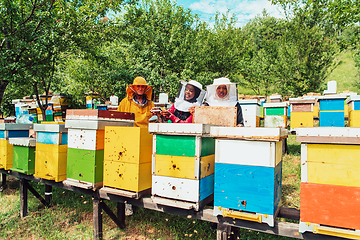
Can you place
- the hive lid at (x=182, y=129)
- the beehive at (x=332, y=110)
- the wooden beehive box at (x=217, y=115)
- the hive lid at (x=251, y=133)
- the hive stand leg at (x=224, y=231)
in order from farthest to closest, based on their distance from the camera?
1. the beehive at (x=332, y=110)
2. the wooden beehive box at (x=217, y=115)
3. the hive stand leg at (x=224, y=231)
4. the hive lid at (x=182, y=129)
5. the hive lid at (x=251, y=133)

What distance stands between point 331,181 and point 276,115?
571 cm

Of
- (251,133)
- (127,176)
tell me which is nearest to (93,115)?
(127,176)

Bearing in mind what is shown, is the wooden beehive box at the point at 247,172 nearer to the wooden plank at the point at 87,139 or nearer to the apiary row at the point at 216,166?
the apiary row at the point at 216,166

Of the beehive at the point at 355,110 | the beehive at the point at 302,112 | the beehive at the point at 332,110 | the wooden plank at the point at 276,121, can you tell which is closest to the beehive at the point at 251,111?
the wooden plank at the point at 276,121

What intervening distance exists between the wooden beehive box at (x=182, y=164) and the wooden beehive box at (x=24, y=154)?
2779 mm

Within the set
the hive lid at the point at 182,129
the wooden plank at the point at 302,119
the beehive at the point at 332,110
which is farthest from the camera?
the wooden plank at the point at 302,119

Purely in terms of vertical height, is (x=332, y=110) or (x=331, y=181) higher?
(x=332, y=110)

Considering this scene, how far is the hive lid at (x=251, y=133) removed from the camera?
71.8 inches

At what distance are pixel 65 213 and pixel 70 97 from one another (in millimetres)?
7213

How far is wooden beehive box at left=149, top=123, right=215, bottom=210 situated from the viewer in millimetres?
2141

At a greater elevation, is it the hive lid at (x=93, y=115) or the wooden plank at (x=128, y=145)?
the hive lid at (x=93, y=115)

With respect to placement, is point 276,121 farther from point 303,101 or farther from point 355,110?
point 355,110

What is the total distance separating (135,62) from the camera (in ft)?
49.7

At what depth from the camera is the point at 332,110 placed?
20.1ft
